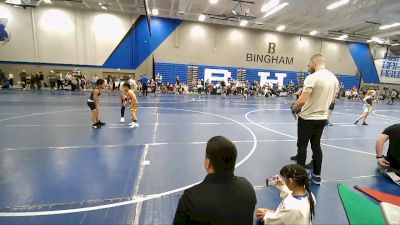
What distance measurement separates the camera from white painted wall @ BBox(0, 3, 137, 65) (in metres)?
20.2

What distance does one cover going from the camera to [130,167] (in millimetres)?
4164

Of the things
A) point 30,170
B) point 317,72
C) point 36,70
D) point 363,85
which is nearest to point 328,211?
point 317,72

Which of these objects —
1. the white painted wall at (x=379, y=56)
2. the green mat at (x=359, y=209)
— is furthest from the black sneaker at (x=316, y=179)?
the white painted wall at (x=379, y=56)

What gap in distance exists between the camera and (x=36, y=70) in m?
21.0

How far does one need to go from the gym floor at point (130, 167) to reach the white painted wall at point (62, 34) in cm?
1556

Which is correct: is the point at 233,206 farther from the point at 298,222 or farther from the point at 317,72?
the point at 317,72

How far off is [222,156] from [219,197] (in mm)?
247

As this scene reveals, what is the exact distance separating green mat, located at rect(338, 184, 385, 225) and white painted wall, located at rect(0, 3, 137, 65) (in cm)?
2264

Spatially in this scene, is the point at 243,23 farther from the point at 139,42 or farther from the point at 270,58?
the point at 139,42

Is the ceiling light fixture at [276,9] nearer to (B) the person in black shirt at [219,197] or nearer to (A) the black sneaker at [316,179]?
(A) the black sneaker at [316,179]

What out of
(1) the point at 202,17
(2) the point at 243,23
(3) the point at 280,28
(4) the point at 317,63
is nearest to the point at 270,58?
(3) the point at 280,28

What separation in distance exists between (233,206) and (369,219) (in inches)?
96.0

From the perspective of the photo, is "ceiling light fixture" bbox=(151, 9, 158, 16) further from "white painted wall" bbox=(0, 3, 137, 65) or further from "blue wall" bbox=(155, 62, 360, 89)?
"blue wall" bbox=(155, 62, 360, 89)

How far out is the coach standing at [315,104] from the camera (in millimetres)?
3443
